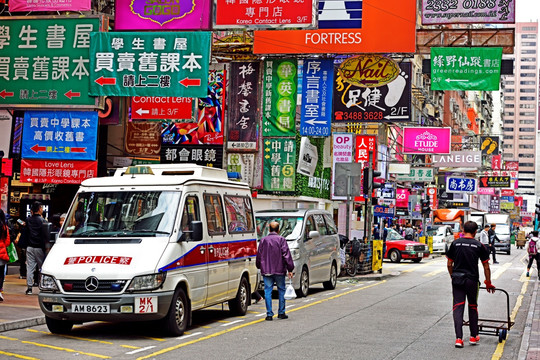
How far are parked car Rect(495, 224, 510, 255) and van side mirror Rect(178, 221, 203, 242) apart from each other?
48.8m

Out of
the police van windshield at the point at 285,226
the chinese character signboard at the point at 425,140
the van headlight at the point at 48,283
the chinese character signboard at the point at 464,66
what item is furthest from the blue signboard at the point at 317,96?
the chinese character signboard at the point at 425,140

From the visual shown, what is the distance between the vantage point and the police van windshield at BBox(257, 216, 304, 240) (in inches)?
773

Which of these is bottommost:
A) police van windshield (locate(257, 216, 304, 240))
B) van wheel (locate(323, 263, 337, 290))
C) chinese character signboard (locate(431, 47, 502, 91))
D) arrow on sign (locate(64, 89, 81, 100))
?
van wheel (locate(323, 263, 337, 290))

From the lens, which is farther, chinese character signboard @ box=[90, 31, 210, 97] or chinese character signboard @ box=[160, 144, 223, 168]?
chinese character signboard @ box=[160, 144, 223, 168]

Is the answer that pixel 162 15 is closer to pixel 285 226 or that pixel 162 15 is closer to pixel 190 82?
pixel 190 82

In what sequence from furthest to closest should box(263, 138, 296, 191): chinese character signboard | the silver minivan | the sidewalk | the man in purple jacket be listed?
box(263, 138, 296, 191): chinese character signboard < the silver minivan < the man in purple jacket < the sidewalk

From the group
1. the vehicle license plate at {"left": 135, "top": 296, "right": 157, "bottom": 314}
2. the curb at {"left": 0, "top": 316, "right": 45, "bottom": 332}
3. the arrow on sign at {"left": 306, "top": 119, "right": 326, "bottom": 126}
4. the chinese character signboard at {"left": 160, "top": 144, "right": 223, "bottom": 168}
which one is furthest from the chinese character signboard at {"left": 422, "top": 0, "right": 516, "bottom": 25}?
the curb at {"left": 0, "top": 316, "right": 45, "bottom": 332}

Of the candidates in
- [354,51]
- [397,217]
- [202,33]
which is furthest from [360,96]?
[397,217]

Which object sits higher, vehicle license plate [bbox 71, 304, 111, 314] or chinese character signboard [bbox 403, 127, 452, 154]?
chinese character signboard [bbox 403, 127, 452, 154]

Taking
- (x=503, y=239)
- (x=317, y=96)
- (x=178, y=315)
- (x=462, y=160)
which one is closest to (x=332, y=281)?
(x=317, y=96)

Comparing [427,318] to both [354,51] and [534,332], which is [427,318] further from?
[354,51]

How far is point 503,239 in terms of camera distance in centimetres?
6106

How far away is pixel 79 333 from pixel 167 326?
4.76 ft

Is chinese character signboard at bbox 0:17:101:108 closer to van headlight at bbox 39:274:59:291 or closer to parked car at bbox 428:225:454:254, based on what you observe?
van headlight at bbox 39:274:59:291
